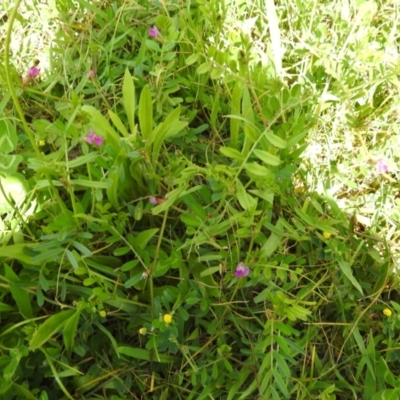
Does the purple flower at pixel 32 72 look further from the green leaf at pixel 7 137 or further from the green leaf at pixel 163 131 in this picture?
the green leaf at pixel 163 131

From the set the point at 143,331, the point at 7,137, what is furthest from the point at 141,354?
the point at 7,137

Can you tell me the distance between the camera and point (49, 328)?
1.05 meters

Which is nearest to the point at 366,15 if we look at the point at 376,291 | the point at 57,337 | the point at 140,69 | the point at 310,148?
the point at 310,148

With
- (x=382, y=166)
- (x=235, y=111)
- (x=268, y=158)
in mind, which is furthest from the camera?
(x=382, y=166)

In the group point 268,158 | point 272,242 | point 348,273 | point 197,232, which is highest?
point 268,158

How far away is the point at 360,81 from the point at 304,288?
64 centimetres

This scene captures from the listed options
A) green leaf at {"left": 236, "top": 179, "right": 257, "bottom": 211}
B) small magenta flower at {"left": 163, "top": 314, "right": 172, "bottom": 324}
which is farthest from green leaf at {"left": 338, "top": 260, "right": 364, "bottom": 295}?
small magenta flower at {"left": 163, "top": 314, "right": 172, "bottom": 324}

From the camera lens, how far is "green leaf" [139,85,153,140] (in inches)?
43.8

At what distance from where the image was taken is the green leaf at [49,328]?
1.02 m

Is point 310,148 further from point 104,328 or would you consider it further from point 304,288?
point 104,328

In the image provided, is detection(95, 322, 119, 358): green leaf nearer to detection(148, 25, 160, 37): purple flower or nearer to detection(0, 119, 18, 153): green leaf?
detection(0, 119, 18, 153): green leaf

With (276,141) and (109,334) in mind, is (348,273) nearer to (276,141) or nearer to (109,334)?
(276,141)

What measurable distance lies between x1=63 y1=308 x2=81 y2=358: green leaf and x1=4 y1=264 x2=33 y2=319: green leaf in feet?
0.34

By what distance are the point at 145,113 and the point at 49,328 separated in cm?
50
